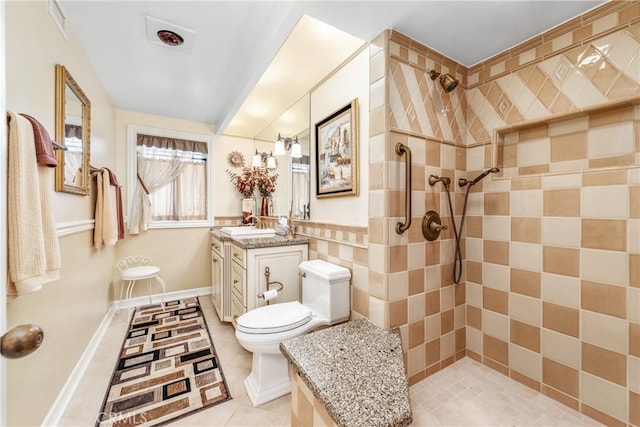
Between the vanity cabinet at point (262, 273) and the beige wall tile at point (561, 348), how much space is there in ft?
5.41

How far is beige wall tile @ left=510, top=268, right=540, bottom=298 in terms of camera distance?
1.55 metres

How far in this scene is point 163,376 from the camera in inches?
70.2

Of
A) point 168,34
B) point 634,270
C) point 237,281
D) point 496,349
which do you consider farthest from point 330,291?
point 168,34

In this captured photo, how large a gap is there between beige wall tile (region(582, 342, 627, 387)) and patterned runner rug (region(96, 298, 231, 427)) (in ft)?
6.61

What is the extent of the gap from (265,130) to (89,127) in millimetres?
1697

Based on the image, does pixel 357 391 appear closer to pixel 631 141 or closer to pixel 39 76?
pixel 631 141

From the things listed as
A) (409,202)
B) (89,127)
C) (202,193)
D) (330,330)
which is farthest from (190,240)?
(409,202)

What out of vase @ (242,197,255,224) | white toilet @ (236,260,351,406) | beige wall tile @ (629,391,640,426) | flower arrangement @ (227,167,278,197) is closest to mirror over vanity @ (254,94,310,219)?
flower arrangement @ (227,167,278,197)

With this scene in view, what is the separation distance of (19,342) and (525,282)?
215 cm

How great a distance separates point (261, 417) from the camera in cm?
144

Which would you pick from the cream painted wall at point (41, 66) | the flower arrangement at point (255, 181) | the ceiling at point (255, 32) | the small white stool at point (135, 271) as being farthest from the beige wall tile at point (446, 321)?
the small white stool at point (135, 271)

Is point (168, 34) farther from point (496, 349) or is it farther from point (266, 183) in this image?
point (496, 349)

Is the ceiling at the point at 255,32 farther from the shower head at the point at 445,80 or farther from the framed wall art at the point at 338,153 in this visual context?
the framed wall art at the point at 338,153

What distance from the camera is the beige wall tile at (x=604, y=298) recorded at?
4.13 ft
